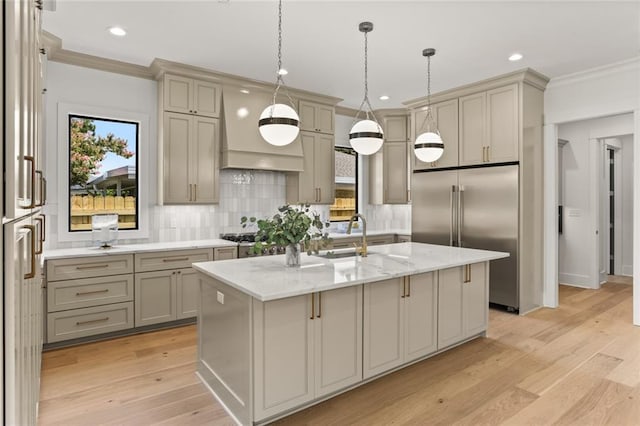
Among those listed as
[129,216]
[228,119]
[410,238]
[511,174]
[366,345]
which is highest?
[228,119]

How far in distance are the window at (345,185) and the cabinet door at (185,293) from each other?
266 cm

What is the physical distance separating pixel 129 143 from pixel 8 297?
3.70 meters

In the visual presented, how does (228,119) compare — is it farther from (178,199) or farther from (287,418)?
(287,418)

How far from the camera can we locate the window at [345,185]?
6.21m

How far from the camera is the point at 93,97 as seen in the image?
4059 millimetres

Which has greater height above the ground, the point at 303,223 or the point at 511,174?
the point at 511,174

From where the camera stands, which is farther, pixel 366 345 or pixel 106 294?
pixel 106 294

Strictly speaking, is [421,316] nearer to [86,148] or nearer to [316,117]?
[316,117]

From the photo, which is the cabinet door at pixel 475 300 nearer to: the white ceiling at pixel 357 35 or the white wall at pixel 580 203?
the white ceiling at pixel 357 35

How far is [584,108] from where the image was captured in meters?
4.45

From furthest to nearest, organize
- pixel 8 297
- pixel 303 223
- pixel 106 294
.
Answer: pixel 106 294, pixel 303 223, pixel 8 297

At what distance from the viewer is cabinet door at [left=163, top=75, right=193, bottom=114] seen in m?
4.18

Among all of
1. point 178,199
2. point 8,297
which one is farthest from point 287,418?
point 178,199

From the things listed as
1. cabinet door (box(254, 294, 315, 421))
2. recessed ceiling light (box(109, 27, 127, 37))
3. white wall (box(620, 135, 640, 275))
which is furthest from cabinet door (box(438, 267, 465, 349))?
white wall (box(620, 135, 640, 275))
